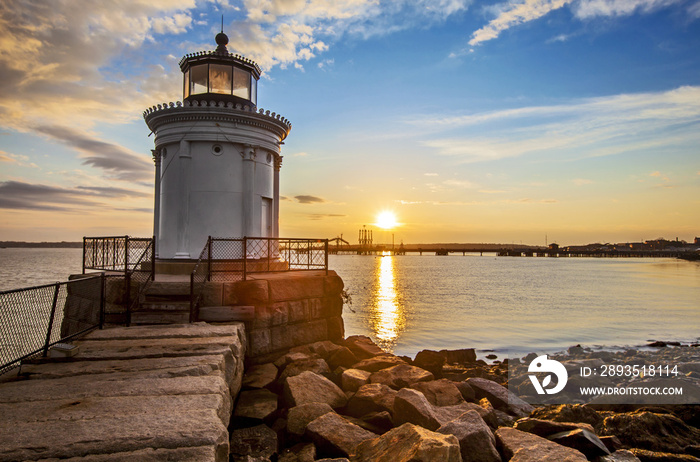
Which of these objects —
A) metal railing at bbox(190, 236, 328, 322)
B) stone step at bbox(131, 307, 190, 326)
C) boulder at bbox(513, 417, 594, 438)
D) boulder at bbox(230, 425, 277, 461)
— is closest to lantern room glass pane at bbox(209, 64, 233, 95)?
metal railing at bbox(190, 236, 328, 322)

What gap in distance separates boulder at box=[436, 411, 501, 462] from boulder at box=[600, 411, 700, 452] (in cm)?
250

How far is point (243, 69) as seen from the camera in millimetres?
Result: 13438

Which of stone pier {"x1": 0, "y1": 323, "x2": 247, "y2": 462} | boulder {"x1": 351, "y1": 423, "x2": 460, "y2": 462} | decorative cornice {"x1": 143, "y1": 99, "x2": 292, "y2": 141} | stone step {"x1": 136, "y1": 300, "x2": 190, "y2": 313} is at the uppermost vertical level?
decorative cornice {"x1": 143, "y1": 99, "x2": 292, "y2": 141}

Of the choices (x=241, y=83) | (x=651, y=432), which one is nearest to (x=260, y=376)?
(x=651, y=432)

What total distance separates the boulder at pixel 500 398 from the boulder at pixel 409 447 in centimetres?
406

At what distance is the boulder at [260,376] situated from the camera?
7.48 m

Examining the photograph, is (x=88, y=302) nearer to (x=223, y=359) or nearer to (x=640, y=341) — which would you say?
(x=223, y=359)

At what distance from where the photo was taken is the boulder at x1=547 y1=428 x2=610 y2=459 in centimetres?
534

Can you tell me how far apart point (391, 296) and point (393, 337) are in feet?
60.7

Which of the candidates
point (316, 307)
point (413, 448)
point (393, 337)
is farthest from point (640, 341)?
point (413, 448)

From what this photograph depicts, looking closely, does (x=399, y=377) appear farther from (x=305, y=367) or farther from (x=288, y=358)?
(x=288, y=358)

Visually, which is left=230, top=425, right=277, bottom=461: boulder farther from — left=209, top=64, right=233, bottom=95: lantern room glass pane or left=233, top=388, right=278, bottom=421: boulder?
left=209, top=64, right=233, bottom=95: lantern room glass pane

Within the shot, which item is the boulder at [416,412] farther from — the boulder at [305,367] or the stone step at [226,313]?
the stone step at [226,313]

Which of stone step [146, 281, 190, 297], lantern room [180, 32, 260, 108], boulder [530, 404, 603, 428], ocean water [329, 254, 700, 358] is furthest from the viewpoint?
ocean water [329, 254, 700, 358]
